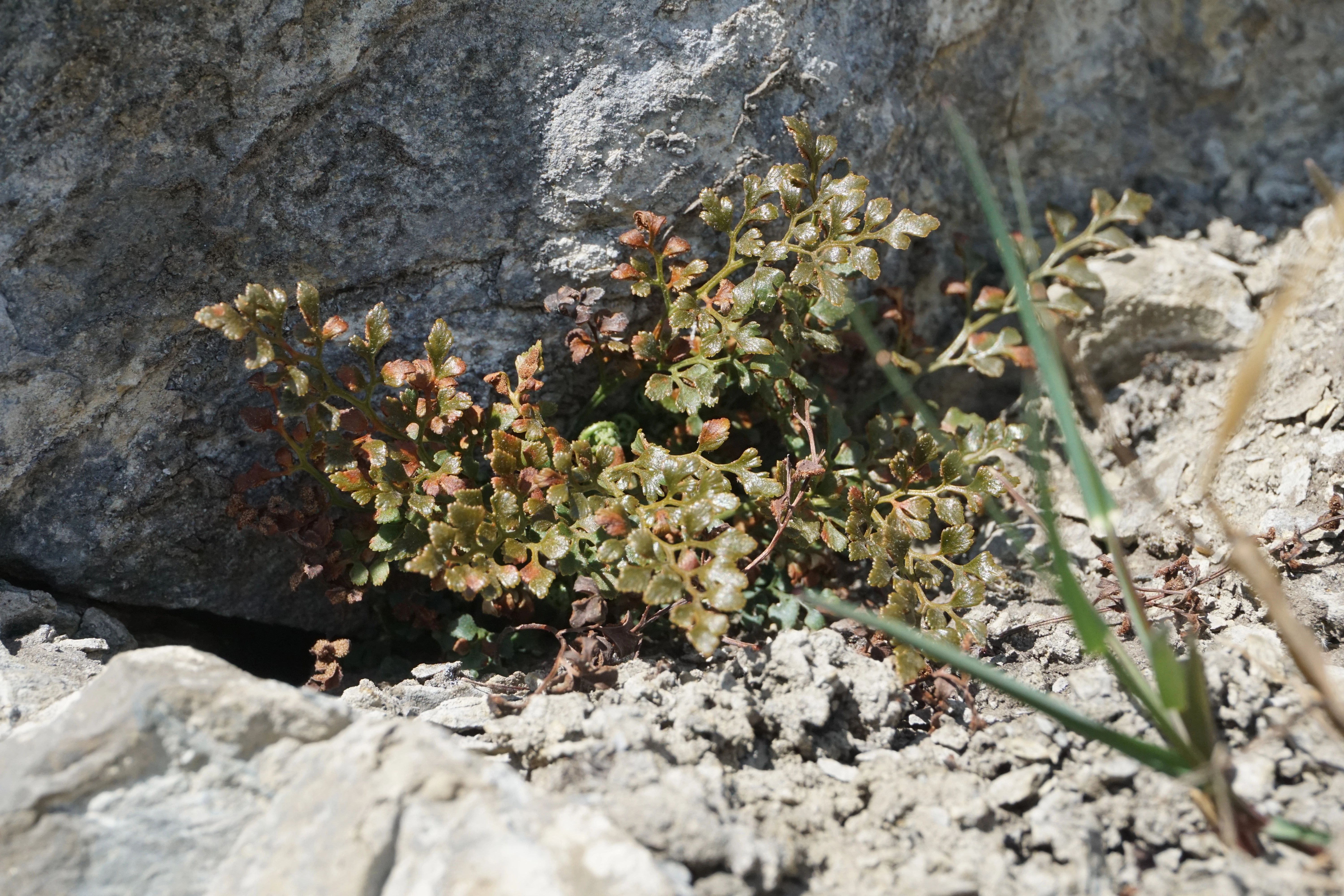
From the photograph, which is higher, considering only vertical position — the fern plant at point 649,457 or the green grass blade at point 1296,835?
the fern plant at point 649,457

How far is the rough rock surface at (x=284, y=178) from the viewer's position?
2.53 metres

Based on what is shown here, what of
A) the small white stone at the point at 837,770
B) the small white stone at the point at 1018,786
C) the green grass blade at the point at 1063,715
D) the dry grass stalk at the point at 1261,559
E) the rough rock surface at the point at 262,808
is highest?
the dry grass stalk at the point at 1261,559

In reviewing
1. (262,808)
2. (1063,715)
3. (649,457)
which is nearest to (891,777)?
(1063,715)

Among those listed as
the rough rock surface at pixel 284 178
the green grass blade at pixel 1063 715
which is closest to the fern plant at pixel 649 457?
the rough rock surface at pixel 284 178

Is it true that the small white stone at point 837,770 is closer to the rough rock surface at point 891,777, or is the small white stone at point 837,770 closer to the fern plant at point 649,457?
the rough rock surface at point 891,777

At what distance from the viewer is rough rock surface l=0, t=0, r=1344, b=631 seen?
8.29 feet

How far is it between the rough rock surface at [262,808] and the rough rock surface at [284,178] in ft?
3.03

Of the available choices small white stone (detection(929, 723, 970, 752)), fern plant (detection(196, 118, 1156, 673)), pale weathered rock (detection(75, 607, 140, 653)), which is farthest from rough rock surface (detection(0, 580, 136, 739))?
small white stone (detection(929, 723, 970, 752))

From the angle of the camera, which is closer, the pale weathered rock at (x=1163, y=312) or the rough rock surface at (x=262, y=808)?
the rough rock surface at (x=262, y=808)

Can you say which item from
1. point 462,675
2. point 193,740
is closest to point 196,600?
point 462,675

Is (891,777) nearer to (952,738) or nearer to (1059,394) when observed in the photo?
(952,738)

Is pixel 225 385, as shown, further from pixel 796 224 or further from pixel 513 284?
pixel 796 224

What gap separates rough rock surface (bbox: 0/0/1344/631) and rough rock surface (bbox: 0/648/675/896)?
923mm

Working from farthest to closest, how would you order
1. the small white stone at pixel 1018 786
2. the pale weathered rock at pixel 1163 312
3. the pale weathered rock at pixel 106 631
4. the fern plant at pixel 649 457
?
the pale weathered rock at pixel 1163 312 → the pale weathered rock at pixel 106 631 → the fern plant at pixel 649 457 → the small white stone at pixel 1018 786
